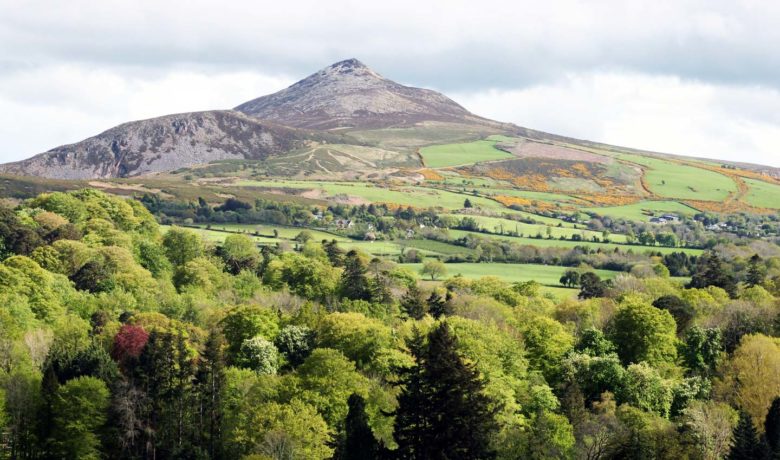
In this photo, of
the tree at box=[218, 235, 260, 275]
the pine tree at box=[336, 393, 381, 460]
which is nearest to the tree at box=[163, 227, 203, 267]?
the tree at box=[218, 235, 260, 275]

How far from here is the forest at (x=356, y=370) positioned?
64875mm

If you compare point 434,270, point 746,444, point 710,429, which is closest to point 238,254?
point 434,270

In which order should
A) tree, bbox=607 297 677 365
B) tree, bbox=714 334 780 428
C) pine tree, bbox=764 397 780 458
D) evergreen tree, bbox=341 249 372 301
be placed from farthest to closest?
evergreen tree, bbox=341 249 372 301 → tree, bbox=607 297 677 365 → tree, bbox=714 334 780 428 → pine tree, bbox=764 397 780 458

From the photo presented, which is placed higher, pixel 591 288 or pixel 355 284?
pixel 355 284

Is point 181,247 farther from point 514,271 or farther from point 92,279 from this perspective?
point 514,271

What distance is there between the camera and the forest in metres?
64.9

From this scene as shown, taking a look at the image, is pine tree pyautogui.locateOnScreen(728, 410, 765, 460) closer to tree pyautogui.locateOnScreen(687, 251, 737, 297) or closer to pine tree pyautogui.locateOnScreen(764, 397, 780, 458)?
pine tree pyautogui.locateOnScreen(764, 397, 780, 458)

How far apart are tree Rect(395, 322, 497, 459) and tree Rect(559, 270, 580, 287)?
104648 mm

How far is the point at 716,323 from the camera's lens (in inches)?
4003

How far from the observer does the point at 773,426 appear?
225 feet

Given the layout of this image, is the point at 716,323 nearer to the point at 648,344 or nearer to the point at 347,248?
the point at 648,344

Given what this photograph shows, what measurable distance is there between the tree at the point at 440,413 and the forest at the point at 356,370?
127 millimetres

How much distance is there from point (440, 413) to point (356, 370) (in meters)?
30.0

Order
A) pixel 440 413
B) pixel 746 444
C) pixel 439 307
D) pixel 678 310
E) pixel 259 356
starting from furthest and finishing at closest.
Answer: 1. pixel 439 307
2. pixel 678 310
3. pixel 259 356
4. pixel 746 444
5. pixel 440 413
